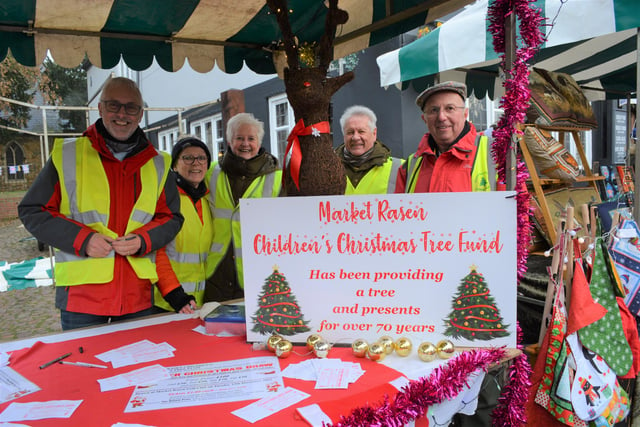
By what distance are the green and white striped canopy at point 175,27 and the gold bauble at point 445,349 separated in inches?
62.8

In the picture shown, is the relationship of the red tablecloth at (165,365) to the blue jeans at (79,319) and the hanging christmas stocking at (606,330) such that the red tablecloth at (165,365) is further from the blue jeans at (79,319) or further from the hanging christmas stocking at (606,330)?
the hanging christmas stocking at (606,330)

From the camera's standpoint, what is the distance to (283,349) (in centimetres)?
127

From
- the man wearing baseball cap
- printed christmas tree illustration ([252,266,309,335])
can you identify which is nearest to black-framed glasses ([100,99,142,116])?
printed christmas tree illustration ([252,266,309,335])

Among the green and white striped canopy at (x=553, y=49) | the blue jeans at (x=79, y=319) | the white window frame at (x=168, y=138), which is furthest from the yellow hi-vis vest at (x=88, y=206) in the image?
the white window frame at (x=168, y=138)

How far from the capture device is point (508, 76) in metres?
1.31

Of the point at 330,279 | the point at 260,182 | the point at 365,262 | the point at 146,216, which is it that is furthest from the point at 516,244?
the point at 260,182

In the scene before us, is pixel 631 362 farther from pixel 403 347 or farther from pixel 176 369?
pixel 176 369

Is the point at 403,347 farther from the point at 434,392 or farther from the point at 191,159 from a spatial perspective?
the point at 191,159

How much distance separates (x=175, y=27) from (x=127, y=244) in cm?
154

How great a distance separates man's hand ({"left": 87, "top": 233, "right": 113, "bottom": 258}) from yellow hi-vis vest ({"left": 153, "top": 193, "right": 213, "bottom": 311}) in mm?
814

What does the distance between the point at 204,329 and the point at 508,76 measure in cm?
136

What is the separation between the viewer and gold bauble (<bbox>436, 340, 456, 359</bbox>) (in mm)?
1233

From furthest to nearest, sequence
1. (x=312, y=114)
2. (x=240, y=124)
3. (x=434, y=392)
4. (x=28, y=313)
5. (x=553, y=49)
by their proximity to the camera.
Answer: (x=28, y=313) < (x=553, y=49) < (x=240, y=124) < (x=312, y=114) < (x=434, y=392)

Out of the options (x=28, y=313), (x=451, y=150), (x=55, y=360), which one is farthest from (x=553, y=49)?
(x=28, y=313)
